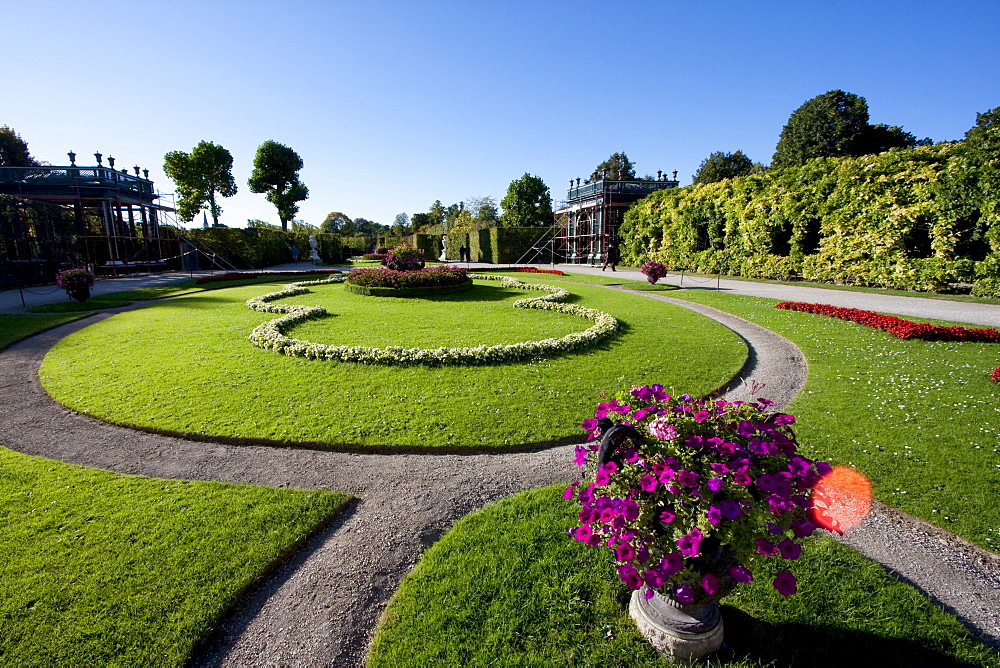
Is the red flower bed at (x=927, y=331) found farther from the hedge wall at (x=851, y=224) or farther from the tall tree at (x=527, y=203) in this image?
the tall tree at (x=527, y=203)

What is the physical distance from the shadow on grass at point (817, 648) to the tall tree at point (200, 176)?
205 ft

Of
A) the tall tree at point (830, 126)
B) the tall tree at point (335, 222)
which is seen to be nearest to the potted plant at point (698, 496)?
the tall tree at point (830, 126)

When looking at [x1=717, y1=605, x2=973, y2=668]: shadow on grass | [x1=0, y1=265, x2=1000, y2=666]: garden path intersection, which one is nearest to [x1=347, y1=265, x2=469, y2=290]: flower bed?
[x1=0, y1=265, x2=1000, y2=666]: garden path intersection

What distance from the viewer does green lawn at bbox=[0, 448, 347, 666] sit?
8.52 ft

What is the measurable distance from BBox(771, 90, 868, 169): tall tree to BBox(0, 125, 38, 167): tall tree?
69.9 metres

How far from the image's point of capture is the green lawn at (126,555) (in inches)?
102

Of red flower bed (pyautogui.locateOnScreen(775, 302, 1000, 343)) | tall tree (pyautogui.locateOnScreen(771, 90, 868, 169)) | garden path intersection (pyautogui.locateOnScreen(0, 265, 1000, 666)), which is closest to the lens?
garden path intersection (pyautogui.locateOnScreen(0, 265, 1000, 666))

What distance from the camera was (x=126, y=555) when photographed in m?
3.24

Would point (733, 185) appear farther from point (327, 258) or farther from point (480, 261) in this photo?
point (327, 258)

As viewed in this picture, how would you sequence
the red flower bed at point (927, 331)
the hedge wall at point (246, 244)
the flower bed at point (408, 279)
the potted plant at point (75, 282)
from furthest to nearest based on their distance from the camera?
the hedge wall at point (246, 244), the flower bed at point (408, 279), the potted plant at point (75, 282), the red flower bed at point (927, 331)

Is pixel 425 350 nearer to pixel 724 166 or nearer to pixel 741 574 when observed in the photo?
pixel 741 574

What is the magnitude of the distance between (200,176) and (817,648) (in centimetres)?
6302

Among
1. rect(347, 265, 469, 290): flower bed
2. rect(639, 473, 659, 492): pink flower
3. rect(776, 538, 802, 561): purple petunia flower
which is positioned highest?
rect(347, 265, 469, 290): flower bed

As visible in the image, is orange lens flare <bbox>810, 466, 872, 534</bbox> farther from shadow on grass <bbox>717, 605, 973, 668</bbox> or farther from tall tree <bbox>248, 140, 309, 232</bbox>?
tall tree <bbox>248, 140, 309, 232</bbox>
